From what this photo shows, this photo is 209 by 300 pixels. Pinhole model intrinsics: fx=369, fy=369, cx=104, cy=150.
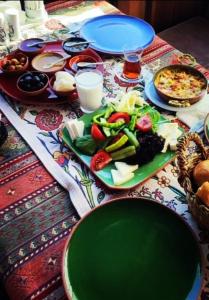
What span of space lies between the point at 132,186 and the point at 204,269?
10.2 inches

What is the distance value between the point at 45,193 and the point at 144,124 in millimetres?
321

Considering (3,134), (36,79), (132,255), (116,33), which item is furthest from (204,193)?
(116,33)

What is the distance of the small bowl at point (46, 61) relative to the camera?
1.23 m

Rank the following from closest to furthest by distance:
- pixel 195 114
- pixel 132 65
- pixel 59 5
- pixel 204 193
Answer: pixel 204 193 → pixel 195 114 → pixel 132 65 → pixel 59 5

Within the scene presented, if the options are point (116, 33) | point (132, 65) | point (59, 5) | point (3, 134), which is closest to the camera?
point (3, 134)

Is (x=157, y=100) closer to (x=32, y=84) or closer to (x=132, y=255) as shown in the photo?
(x=32, y=84)

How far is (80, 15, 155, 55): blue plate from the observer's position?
4.45 feet

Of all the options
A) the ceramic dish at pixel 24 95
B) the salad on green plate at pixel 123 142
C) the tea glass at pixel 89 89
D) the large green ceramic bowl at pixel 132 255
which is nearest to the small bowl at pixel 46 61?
the ceramic dish at pixel 24 95

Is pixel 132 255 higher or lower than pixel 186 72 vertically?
lower

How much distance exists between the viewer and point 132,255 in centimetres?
77

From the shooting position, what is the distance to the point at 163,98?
1.13m

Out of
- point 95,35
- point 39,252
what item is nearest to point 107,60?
point 95,35

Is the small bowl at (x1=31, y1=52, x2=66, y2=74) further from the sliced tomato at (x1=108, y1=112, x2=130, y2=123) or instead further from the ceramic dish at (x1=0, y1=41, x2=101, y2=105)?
the sliced tomato at (x1=108, y1=112, x2=130, y2=123)

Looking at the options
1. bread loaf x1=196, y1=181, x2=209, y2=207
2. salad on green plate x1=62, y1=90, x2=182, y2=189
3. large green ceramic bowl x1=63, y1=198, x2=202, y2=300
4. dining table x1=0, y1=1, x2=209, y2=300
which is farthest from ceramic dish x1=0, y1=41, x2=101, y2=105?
bread loaf x1=196, y1=181, x2=209, y2=207
